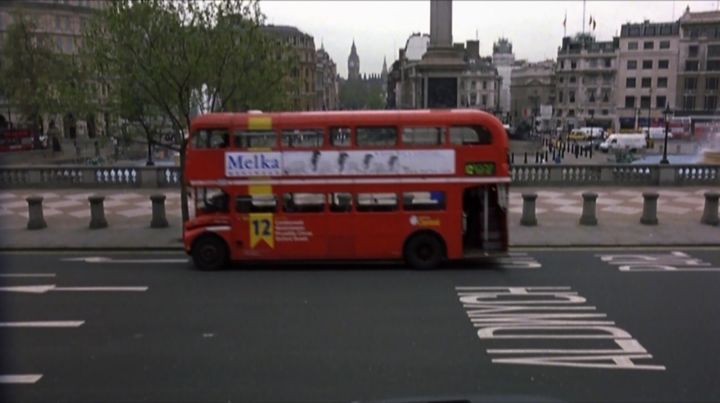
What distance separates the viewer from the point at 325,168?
1344 cm

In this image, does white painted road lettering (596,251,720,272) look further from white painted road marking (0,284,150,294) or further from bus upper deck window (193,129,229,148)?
white painted road marking (0,284,150,294)

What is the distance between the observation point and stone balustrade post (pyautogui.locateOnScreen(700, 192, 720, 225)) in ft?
57.5

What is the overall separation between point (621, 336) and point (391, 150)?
240 inches

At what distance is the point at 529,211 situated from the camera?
1784 cm

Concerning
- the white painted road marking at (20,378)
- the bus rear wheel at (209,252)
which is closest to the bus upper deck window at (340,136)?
the bus rear wheel at (209,252)

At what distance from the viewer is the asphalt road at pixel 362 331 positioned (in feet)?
24.0

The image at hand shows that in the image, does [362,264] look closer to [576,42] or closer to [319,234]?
[319,234]

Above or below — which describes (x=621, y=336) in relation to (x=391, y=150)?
below

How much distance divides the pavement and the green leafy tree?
113 inches

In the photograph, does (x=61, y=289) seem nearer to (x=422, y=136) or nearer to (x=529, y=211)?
(x=422, y=136)

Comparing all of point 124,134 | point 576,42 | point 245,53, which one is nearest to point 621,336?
point 245,53

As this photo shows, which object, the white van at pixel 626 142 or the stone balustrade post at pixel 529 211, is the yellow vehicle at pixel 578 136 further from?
the stone balustrade post at pixel 529 211

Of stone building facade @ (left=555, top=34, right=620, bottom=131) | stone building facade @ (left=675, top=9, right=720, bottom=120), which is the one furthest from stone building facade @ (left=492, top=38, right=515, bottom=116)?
stone building facade @ (left=675, top=9, right=720, bottom=120)

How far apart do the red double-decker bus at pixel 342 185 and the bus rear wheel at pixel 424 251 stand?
2cm
